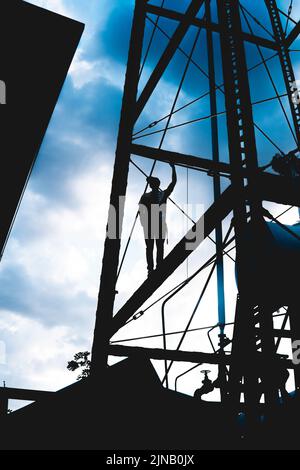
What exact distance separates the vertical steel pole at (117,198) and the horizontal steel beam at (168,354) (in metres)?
0.28

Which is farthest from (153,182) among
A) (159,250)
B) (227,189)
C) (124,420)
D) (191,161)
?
(124,420)

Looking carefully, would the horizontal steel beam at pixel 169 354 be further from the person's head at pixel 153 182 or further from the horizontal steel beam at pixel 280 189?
the person's head at pixel 153 182

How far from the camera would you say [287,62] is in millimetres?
8711

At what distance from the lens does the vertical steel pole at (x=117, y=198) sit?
25.8 feet

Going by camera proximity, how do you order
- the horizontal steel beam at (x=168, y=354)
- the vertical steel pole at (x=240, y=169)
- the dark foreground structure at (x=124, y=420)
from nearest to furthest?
the dark foreground structure at (x=124, y=420) < the vertical steel pole at (x=240, y=169) < the horizontal steel beam at (x=168, y=354)

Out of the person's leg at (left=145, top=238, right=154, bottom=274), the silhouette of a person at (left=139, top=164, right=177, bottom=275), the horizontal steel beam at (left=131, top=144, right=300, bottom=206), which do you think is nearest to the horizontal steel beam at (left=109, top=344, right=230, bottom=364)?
the silhouette of a person at (left=139, top=164, right=177, bottom=275)

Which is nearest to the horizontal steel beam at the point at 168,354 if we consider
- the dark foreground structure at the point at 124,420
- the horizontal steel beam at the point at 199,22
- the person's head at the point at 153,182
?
the dark foreground structure at the point at 124,420

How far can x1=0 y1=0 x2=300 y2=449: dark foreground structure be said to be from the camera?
4203mm

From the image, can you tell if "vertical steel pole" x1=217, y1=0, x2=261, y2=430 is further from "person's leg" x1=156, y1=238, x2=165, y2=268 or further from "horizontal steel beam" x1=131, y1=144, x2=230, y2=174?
"person's leg" x1=156, y1=238, x2=165, y2=268

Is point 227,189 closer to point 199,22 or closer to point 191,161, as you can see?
point 191,161

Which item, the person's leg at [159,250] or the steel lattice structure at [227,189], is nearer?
the steel lattice structure at [227,189]

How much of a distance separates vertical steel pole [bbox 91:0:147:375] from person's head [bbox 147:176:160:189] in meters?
0.46
